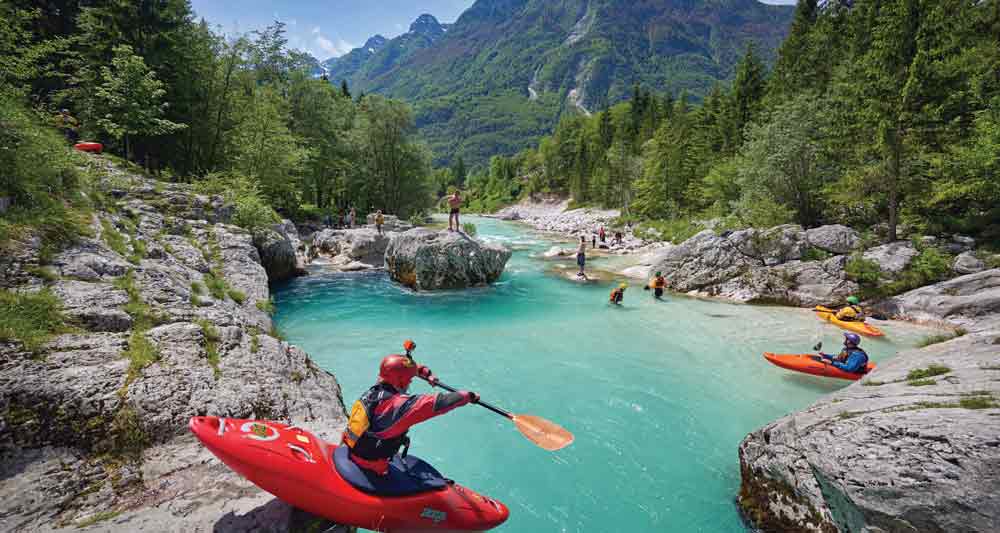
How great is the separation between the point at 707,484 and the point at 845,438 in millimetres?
2588

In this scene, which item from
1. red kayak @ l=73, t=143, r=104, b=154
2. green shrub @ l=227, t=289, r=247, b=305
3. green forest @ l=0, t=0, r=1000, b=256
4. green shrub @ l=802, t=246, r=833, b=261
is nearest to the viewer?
green shrub @ l=227, t=289, r=247, b=305

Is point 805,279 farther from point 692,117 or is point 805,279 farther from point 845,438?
point 692,117

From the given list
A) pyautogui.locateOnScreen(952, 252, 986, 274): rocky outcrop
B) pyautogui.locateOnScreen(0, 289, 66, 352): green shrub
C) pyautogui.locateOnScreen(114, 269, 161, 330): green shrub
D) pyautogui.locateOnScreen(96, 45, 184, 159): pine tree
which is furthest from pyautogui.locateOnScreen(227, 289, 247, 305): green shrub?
pyautogui.locateOnScreen(952, 252, 986, 274): rocky outcrop

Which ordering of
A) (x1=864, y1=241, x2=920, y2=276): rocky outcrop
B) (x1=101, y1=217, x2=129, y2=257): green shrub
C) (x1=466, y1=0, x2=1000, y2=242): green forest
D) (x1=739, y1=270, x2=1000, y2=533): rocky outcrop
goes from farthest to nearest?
(x1=864, y1=241, x2=920, y2=276): rocky outcrop < (x1=466, y1=0, x2=1000, y2=242): green forest < (x1=101, y1=217, x2=129, y2=257): green shrub < (x1=739, y1=270, x2=1000, y2=533): rocky outcrop

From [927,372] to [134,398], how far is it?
32.3 feet

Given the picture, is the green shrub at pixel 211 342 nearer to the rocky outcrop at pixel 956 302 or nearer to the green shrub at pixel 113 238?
the green shrub at pixel 113 238

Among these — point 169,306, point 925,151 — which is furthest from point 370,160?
point 925,151

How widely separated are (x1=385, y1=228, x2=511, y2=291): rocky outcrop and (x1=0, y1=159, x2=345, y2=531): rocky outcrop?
9954 millimetres

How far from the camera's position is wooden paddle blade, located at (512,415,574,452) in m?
5.36

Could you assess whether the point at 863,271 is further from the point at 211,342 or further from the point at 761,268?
the point at 211,342

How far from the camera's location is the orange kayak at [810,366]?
8.91 metres

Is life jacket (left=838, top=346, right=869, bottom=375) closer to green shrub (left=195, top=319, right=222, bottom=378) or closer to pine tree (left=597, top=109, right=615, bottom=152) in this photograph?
green shrub (left=195, top=319, right=222, bottom=378)

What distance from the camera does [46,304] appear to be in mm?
5320

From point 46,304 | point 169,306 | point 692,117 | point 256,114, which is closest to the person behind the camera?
point 46,304
